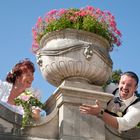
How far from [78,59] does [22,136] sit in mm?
1340

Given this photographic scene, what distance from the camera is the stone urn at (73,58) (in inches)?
230

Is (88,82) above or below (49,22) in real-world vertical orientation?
below

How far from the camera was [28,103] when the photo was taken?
5.69 m

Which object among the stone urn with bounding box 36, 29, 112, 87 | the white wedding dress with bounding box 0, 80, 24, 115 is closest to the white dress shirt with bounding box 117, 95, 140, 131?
the stone urn with bounding box 36, 29, 112, 87

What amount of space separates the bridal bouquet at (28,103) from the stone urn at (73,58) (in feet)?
1.15

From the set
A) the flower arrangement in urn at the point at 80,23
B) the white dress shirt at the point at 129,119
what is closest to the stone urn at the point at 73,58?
the flower arrangement in urn at the point at 80,23

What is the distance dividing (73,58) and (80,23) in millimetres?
697

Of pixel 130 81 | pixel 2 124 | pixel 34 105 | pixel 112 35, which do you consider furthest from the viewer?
pixel 112 35

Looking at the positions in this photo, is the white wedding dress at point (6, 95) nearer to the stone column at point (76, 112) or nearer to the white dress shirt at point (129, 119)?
the stone column at point (76, 112)

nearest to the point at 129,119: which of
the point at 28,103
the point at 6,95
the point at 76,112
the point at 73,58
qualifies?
the point at 76,112

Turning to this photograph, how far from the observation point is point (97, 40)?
246 inches

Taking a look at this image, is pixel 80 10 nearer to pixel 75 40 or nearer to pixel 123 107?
pixel 75 40

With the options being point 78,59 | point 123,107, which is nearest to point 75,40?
point 78,59

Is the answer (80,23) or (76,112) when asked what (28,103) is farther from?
(80,23)
